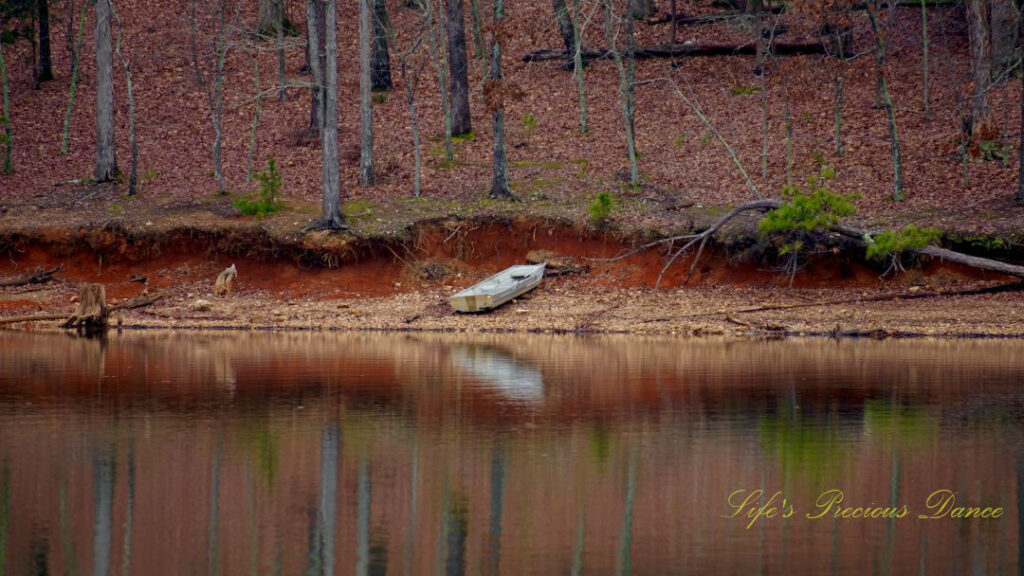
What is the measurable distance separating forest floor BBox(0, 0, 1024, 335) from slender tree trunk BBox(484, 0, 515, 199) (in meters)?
0.64

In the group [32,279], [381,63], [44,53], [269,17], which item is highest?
[269,17]

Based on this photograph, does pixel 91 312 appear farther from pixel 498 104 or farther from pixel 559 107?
pixel 559 107

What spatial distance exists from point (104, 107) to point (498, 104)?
12.2 meters

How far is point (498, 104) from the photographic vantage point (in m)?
30.9

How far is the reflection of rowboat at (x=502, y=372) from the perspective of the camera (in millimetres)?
18109

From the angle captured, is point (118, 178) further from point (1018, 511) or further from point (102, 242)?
point (1018, 511)

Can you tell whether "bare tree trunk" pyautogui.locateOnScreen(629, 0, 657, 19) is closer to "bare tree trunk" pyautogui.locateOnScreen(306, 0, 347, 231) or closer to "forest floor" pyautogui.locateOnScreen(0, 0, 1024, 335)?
"forest floor" pyautogui.locateOnScreen(0, 0, 1024, 335)

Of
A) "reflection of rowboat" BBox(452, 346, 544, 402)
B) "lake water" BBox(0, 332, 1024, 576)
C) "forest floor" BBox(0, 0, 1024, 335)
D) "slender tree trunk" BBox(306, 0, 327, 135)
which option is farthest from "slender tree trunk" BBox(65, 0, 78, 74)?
"lake water" BBox(0, 332, 1024, 576)

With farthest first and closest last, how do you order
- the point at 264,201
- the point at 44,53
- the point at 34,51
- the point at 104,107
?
the point at 44,53
the point at 34,51
the point at 104,107
the point at 264,201

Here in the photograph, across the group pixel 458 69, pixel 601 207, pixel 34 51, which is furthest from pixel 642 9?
pixel 34 51

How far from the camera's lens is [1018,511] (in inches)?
427

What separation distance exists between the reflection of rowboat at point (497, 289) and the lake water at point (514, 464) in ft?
19.8

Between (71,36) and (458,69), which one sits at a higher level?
(71,36)

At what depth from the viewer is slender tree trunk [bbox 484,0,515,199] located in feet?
99.8
